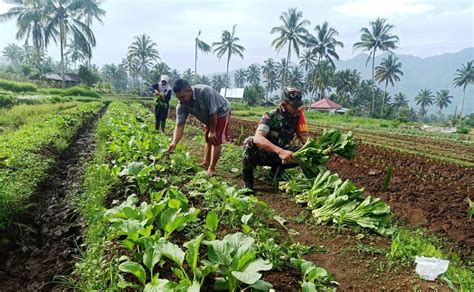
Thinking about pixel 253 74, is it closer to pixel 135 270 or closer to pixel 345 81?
pixel 345 81

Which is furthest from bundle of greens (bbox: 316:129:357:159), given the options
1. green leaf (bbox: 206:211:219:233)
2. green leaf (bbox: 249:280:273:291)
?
green leaf (bbox: 249:280:273:291)

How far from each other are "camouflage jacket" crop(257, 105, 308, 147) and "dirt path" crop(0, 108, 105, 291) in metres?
2.29

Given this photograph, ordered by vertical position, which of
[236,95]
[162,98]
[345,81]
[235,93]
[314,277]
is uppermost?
[345,81]

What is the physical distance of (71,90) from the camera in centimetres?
2991

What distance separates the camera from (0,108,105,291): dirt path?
2670 millimetres

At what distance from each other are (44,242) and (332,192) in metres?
2.87

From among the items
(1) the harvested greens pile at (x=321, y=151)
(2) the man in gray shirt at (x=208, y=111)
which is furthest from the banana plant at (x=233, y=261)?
(2) the man in gray shirt at (x=208, y=111)

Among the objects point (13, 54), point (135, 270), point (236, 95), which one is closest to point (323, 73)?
point (236, 95)

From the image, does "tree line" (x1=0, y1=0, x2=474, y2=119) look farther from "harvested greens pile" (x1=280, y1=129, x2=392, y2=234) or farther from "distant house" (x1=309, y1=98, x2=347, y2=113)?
"harvested greens pile" (x1=280, y1=129, x2=392, y2=234)

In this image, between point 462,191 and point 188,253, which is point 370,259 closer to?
point 188,253

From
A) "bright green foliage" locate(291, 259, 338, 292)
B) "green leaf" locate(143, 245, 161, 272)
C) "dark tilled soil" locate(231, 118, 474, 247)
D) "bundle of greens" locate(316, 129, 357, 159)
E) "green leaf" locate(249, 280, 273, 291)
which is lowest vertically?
"dark tilled soil" locate(231, 118, 474, 247)

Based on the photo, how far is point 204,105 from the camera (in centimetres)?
464

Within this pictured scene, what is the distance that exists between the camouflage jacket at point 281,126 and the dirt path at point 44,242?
2289mm

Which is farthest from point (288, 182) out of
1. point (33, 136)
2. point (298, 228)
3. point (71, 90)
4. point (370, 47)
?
point (370, 47)
